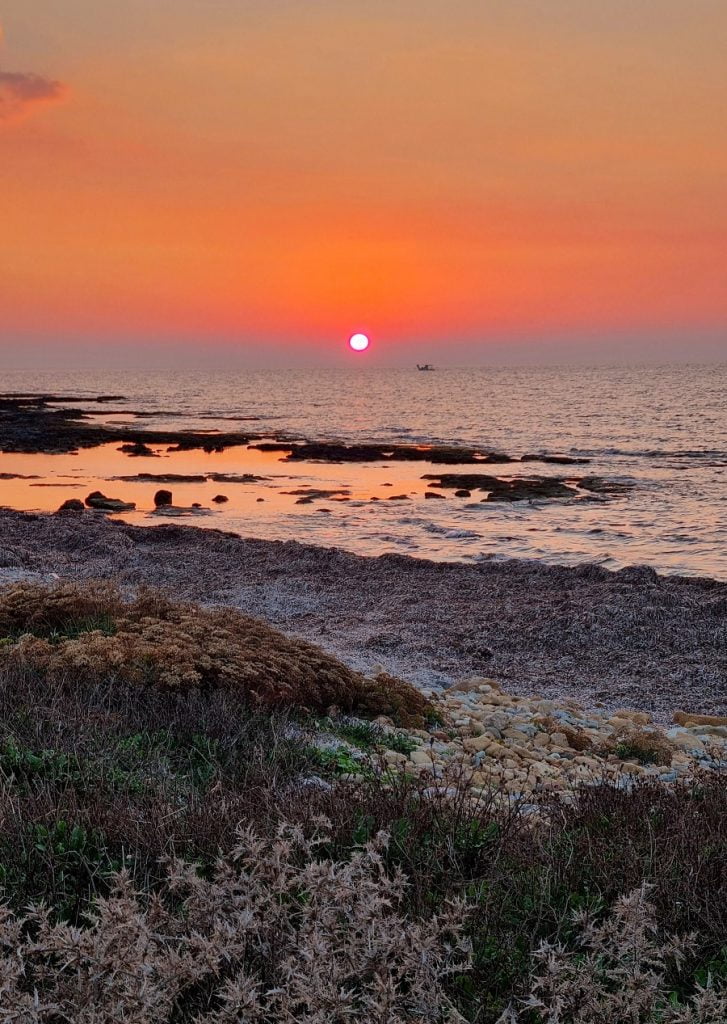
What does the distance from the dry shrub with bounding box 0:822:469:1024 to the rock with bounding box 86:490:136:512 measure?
79.3 feet

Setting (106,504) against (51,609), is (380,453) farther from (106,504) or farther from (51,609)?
(51,609)

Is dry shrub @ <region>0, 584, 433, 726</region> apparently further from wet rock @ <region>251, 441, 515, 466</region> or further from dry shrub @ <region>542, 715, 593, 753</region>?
wet rock @ <region>251, 441, 515, 466</region>

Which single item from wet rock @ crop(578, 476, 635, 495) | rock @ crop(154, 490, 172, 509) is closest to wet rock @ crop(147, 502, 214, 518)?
rock @ crop(154, 490, 172, 509)

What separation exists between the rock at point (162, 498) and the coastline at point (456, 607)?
695 cm

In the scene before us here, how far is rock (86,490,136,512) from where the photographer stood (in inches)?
1037

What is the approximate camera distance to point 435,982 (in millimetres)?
2504

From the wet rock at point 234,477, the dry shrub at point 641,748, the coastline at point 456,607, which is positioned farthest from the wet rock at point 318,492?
the dry shrub at point 641,748

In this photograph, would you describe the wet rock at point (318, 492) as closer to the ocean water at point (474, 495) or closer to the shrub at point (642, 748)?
the ocean water at point (474, 495)

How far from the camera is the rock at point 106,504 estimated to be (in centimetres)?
2633

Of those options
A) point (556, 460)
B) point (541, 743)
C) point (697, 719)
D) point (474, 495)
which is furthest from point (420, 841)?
point (556, 460)

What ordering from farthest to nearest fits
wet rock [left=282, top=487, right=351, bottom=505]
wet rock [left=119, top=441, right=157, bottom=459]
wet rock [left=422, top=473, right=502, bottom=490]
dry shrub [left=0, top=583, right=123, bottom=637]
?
1. wet rock [left=119, top=441, right=157, bottom=459]
2. wet rock [left=422, top=473, right=502, bottom=490]
3. wet rock [left=282, top=487, right=351, bottom=505]
4. dry shrub [left=0, top=583, right=123, bottom=637]

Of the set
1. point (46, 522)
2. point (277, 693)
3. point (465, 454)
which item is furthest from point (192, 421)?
point (277, 693)

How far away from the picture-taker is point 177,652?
6797mm

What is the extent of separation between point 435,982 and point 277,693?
179 inches
